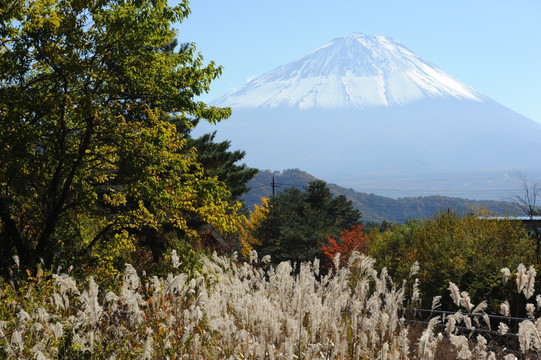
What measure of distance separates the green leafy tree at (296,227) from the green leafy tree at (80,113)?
61.3 feet

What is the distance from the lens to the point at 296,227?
31875 mm

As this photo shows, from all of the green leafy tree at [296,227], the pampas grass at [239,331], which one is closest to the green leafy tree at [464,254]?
the green leafy tree at [296,227]

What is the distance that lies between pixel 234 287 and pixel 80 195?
21.3ft

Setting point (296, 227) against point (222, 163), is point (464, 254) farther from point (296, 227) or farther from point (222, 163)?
point (222, 163)

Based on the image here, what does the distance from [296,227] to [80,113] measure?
73.6 ft

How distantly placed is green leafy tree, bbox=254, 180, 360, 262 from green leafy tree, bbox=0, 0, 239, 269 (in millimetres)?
18689

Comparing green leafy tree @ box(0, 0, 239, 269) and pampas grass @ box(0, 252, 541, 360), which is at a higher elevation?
green leafy tree @ box(0, 0, 239, 269)

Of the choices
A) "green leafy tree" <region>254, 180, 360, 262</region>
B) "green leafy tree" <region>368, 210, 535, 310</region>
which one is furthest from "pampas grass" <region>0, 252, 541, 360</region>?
"green leafy tree" <region>254, 180, 360, 262</region>

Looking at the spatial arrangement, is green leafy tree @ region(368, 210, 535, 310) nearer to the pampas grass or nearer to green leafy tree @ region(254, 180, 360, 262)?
green leafy tree @ region(254, 180, 360, 262)

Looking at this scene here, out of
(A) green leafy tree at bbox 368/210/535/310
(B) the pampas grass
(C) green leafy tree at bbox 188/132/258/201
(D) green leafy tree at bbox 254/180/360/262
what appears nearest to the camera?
(B) the pampas grass

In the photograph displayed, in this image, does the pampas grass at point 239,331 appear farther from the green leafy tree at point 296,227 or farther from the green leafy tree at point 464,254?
the green leafy tree at point 296,227

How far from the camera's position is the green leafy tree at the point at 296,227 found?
3088 centimetres

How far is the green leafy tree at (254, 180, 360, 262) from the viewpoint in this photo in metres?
30.9

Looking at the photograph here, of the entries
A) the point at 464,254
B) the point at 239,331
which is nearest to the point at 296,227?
the point at 464,254
